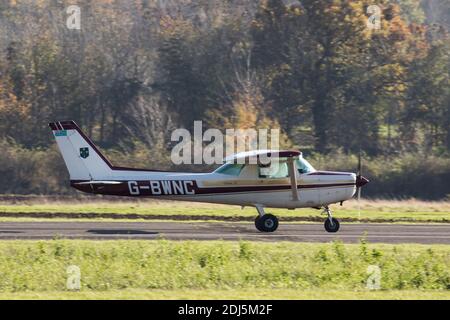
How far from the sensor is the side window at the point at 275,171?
86.5 feet

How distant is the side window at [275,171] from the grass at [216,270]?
18.0 feet

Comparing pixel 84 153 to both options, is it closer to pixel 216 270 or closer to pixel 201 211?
pixel 201 211

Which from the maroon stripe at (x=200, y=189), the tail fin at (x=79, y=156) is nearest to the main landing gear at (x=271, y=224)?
the maroon stripe at (x=200, y=189)

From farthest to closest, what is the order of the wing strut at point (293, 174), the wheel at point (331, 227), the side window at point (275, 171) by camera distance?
the side window at point (275, 171), the wing strut at point (293, 174), the wheel at point (331, 227)

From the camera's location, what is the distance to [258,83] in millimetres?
59469

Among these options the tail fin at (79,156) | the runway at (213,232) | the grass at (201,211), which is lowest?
the grass at (201,211)

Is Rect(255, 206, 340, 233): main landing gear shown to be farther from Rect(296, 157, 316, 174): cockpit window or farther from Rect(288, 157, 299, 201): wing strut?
Rect(296, 157, 316, 174): cockpit window

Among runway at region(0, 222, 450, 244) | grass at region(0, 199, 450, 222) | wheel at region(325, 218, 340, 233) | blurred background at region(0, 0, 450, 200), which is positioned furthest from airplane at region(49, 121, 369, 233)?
blurred background at region(0, 0, 450, 200)

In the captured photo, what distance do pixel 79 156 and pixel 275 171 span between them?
5.56 metres

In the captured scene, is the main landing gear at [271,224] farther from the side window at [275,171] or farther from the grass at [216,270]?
the grass at [216,270]

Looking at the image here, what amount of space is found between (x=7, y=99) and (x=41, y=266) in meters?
38.4

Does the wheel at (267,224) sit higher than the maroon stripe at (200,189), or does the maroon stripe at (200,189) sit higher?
the maroon stripe at (200,189)

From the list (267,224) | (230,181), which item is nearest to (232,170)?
(230,181)
